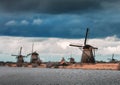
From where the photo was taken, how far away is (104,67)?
173875mm

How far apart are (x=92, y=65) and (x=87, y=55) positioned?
5285 millimetres

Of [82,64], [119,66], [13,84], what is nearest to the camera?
[13,84]

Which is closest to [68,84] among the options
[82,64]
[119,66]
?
[119,66]

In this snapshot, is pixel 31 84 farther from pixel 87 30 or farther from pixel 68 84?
pixel 87 30

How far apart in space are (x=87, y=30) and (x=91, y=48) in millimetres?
14440

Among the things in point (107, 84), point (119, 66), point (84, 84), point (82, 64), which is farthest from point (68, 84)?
point (82, 64)

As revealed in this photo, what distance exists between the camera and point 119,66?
541 ft

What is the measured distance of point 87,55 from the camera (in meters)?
174

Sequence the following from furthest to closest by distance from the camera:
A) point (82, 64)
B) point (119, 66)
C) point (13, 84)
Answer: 1. point (82, 64)
2. point (119, 66)
3. point (13, 84)

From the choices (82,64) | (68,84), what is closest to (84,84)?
(68,84)

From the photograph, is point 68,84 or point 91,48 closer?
point 68,84

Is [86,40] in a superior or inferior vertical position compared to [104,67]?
superior

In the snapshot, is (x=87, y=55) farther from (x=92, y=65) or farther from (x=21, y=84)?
(x=21, y=84)

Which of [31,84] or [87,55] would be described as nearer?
[31,84]
